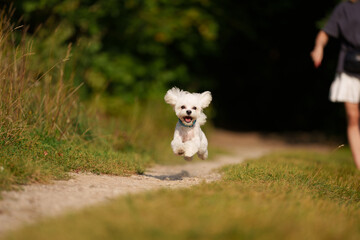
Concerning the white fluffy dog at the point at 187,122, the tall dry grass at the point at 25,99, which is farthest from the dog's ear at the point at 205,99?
the tall dry grass at the point at 25,99

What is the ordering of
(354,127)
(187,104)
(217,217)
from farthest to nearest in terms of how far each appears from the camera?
1. (354,127)
2. (187,104)
3. (217,217)

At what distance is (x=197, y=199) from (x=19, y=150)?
2261 millimetres

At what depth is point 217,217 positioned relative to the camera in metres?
2.78

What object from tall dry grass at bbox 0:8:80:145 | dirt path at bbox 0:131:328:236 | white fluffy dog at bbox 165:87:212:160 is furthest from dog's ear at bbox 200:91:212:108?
tall dry grass at bbox 0:8:80:145

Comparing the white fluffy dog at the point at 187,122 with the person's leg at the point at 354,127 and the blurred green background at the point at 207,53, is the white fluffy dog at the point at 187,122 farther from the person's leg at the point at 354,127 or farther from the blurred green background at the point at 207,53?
the blurred green background at the point at 207,53

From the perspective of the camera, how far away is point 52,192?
3596mm

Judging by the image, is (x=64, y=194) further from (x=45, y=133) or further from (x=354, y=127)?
(x=354, y=127)

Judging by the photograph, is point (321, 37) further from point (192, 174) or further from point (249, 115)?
point (249, 115)

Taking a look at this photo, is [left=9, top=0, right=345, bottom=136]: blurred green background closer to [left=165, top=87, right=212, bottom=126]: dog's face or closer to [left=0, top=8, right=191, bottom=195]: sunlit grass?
[left=0, top=8, right=191, bottom=195]: sunlit grass

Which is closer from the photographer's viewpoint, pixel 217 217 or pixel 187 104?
pixel 217 217

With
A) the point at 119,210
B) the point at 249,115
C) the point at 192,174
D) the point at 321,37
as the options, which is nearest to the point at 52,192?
the point at 119,210

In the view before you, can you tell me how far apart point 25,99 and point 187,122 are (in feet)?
7.11

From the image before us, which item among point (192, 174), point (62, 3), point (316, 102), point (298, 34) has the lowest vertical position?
point (192, 174)

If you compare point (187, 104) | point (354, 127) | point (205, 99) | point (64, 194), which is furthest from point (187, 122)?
point (354, 127)
